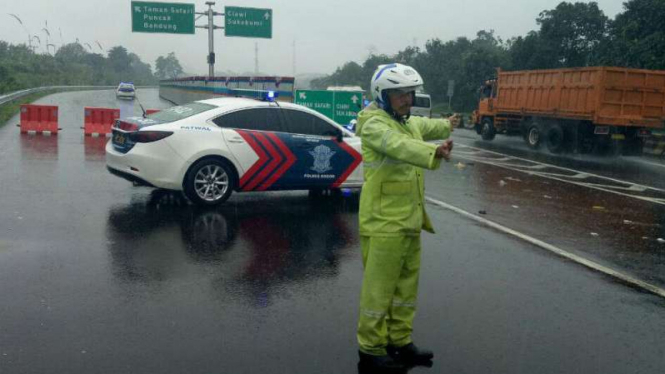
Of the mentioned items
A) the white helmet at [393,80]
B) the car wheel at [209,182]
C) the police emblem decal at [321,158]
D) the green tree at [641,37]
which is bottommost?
the car wheel at [209,182]

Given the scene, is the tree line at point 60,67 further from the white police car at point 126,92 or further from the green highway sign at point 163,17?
the green highway sign at point 163,17

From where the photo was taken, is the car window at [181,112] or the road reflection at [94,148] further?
the road reflection at [94,148]

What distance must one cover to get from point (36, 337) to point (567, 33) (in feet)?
156

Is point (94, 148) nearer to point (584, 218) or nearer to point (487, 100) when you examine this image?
point (584, 218)

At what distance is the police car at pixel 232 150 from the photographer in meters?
9.26

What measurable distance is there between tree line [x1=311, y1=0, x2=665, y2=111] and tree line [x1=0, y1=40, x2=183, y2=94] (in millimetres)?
32756

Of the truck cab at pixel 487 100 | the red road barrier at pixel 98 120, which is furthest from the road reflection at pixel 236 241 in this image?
the truck cab at pixel 487 100

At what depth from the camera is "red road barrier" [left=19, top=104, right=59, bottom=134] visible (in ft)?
63.7

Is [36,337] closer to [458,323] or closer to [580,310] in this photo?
[458,323]

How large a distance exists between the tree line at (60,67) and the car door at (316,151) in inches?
1425

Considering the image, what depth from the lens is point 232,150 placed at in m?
9.52

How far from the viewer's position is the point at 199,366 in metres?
4.30

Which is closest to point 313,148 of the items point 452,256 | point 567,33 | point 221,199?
point 221,199

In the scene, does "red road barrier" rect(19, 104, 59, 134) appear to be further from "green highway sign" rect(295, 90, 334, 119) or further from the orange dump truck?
the orange dump truck
